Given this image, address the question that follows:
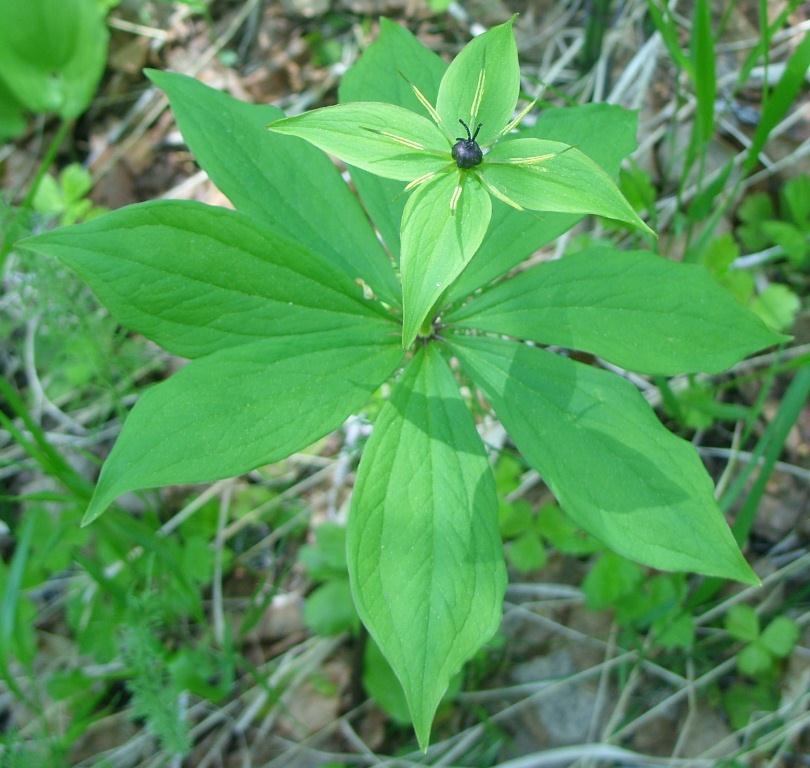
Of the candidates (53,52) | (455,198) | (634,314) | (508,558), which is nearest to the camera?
(455,198)

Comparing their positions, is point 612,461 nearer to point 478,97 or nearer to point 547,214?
point 547,214

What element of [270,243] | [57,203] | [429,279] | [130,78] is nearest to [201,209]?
[270,243]

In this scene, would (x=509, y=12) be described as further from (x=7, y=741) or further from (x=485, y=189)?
(x=7, y=741)

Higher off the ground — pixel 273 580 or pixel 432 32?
pixel 432 32

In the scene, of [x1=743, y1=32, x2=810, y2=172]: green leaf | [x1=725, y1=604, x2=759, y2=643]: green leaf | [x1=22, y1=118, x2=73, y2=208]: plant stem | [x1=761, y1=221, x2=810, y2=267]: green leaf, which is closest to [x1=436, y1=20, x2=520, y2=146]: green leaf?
[x1=743, y1=32, x2=810, y2=172]: green leaf

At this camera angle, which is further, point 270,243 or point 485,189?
point 270,243

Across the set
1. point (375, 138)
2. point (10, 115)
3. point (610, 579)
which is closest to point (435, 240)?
point (375, 138)
